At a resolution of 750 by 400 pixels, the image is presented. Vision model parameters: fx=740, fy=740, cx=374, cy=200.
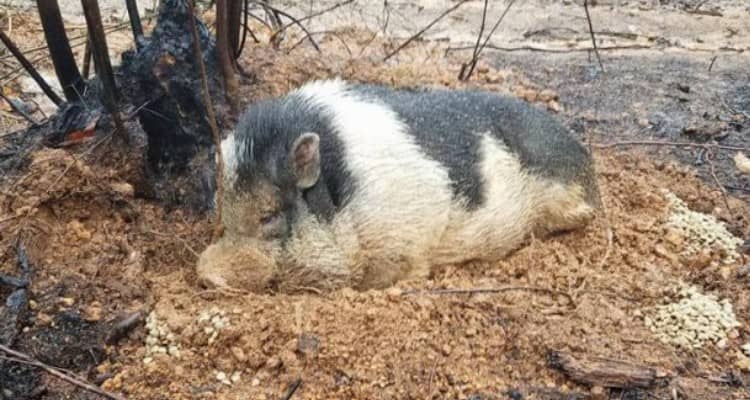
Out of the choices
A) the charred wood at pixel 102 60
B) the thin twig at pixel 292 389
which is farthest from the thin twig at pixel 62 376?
the charred wood at pixel 102 60

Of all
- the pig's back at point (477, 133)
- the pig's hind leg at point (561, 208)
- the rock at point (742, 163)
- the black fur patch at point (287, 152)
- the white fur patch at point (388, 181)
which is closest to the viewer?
the black fur patch at point (287, 152)

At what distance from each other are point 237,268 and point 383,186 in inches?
28.2

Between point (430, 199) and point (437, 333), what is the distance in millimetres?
691

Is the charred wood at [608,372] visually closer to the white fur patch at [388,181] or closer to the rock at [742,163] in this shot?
the white fur patch at [388,181]

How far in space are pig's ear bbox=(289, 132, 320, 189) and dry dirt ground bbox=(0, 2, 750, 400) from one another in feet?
1.61

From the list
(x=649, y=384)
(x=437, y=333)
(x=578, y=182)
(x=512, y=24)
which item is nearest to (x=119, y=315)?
(x=437, y=333)

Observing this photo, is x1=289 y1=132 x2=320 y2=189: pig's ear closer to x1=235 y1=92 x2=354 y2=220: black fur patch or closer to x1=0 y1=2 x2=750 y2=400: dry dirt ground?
x1=235 y1=92 x2=354 y2=220: black fur patch

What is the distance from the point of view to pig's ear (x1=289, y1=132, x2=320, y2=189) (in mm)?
2945

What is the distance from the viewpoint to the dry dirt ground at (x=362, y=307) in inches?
103

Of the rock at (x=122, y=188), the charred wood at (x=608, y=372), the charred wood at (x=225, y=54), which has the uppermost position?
the charred wood at (x=225, y=54)

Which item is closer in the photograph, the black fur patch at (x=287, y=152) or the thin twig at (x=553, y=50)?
the black fur patch at (x=287, y=152)

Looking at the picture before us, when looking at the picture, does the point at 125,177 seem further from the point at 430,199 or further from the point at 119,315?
the point at 430,199

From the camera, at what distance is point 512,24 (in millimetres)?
6590

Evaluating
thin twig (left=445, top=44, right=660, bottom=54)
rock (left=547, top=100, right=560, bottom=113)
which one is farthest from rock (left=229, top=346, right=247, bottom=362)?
thin twig (left=445, top=44, right=660, bottom=54)
